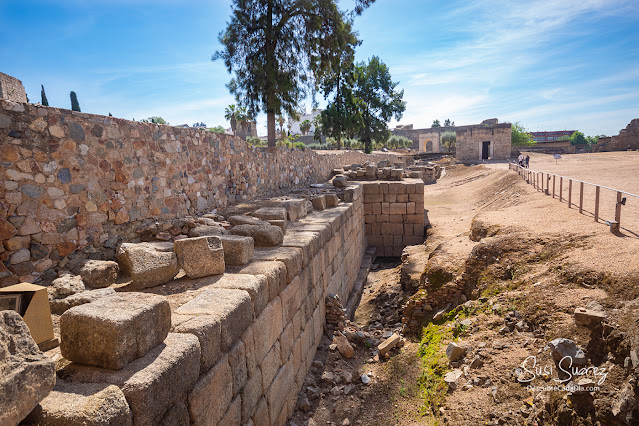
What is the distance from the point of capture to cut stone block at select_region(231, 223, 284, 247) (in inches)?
198

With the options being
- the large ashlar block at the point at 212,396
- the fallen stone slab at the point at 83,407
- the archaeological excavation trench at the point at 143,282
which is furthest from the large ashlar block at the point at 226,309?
the fallen stone slab at the point at 83,407

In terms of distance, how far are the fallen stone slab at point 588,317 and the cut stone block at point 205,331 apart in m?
3.73

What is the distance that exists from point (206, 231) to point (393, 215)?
29.1ft

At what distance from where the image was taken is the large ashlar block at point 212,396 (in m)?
2.46

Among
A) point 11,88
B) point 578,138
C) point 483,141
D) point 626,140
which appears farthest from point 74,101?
point 578,138

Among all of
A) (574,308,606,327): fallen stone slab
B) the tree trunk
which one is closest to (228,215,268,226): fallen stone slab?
(574,308,606,327): fallen stone slab

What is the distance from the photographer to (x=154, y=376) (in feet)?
6.97

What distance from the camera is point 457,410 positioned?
413 cm

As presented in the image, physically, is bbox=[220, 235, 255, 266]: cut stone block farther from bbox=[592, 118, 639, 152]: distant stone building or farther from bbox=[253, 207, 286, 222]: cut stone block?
bbox=[592, 118, 639, 152]: distant stone building

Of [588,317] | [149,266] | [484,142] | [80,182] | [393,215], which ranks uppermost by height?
[484,142]

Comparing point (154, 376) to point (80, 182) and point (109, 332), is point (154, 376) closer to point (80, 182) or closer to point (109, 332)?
point (109, 332)

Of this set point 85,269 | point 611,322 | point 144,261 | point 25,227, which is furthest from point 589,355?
point 25,227

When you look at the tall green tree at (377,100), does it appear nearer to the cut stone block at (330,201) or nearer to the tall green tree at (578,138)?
the cut stone block at (330,201)

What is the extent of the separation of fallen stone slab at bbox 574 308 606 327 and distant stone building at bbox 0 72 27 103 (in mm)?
20285
